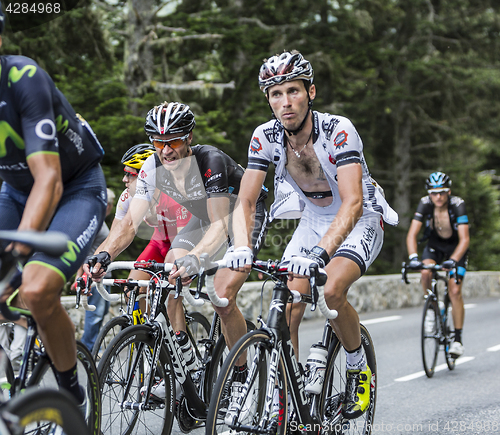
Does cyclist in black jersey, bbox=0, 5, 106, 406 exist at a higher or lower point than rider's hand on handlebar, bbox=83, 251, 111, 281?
higher

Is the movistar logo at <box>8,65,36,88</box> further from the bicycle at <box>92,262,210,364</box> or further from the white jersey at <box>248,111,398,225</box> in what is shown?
the white jersey at <box>248,111,398,225</box>

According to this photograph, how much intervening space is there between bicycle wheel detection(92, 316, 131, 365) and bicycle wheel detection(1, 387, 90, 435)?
4.31 feet

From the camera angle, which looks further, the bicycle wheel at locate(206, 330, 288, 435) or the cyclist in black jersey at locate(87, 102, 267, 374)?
the cyclist in black jersey at locate(87, 102, 267, 374)

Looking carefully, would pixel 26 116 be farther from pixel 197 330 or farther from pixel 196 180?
pixel 197 330

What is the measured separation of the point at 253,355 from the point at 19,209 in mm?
1405

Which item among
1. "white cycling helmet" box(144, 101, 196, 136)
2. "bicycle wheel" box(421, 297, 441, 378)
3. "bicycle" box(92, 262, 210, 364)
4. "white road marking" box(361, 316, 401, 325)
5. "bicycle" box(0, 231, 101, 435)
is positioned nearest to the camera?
"bicycle" box(0, 231, 101, 435)

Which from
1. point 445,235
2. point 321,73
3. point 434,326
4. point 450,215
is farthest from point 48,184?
point 321,73

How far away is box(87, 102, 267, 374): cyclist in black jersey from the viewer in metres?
4.22

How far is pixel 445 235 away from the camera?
341 inches

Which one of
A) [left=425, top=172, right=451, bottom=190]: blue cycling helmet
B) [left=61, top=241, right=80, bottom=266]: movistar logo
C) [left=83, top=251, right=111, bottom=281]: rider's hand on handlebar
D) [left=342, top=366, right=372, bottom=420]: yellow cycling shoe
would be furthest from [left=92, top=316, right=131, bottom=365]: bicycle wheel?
[left=425, top=172, right=451, bottom=190]: blue cycling helmet

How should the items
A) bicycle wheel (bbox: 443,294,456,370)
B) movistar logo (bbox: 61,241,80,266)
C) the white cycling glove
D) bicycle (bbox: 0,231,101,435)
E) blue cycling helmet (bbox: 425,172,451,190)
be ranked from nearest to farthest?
bicycle (bbox: 0,231,101,435) < movistar logo (bbox: 61,241,80,266) < the white cycling glove < bicycle wheel (bbox: 443,294,456,370) < blue cycling helmet (bbox: 425,172,451,190)

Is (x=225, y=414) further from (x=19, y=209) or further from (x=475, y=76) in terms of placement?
(x=475, y=76)

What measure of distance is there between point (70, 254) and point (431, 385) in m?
5.18

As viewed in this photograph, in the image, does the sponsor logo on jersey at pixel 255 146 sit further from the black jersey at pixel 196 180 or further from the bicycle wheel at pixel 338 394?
the bicycle wheel at pixel 338 394
